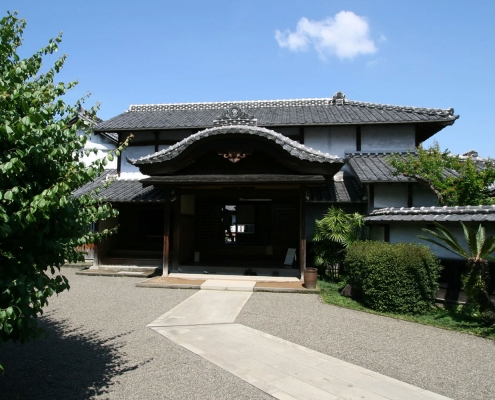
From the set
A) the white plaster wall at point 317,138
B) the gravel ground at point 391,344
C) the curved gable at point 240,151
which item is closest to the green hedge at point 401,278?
the gravel ground at point 391,344

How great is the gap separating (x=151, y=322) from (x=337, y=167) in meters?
7.26

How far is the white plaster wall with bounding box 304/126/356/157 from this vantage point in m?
16.0

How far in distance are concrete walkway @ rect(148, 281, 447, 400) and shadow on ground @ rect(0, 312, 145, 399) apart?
1170mm

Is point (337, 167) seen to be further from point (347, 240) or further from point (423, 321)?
point (423, 321)

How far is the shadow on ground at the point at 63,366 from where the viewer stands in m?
4.64

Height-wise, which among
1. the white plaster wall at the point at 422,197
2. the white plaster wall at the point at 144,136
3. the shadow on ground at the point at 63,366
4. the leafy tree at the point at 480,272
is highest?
the white plaster wall at the point at 144,136

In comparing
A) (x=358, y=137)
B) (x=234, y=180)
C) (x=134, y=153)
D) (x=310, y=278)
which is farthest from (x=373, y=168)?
(x=134, y=153)

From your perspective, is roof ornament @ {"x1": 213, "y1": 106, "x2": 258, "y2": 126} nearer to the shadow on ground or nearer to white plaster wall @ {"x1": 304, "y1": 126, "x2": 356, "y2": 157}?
white plaster wall @ {"x1": 304, "y1": 126, "x2": 356, "y2": 157}

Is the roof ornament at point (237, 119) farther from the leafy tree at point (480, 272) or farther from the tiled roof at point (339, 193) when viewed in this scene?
the leafy tree at point (480, 272)

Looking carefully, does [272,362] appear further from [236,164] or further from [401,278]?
[236,164]

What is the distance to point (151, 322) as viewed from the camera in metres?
7.80

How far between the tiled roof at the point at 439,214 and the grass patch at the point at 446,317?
2170 mm

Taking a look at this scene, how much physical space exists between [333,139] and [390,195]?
12.6ft

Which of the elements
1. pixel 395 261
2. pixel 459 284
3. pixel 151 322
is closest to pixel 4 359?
pixel 151 322
